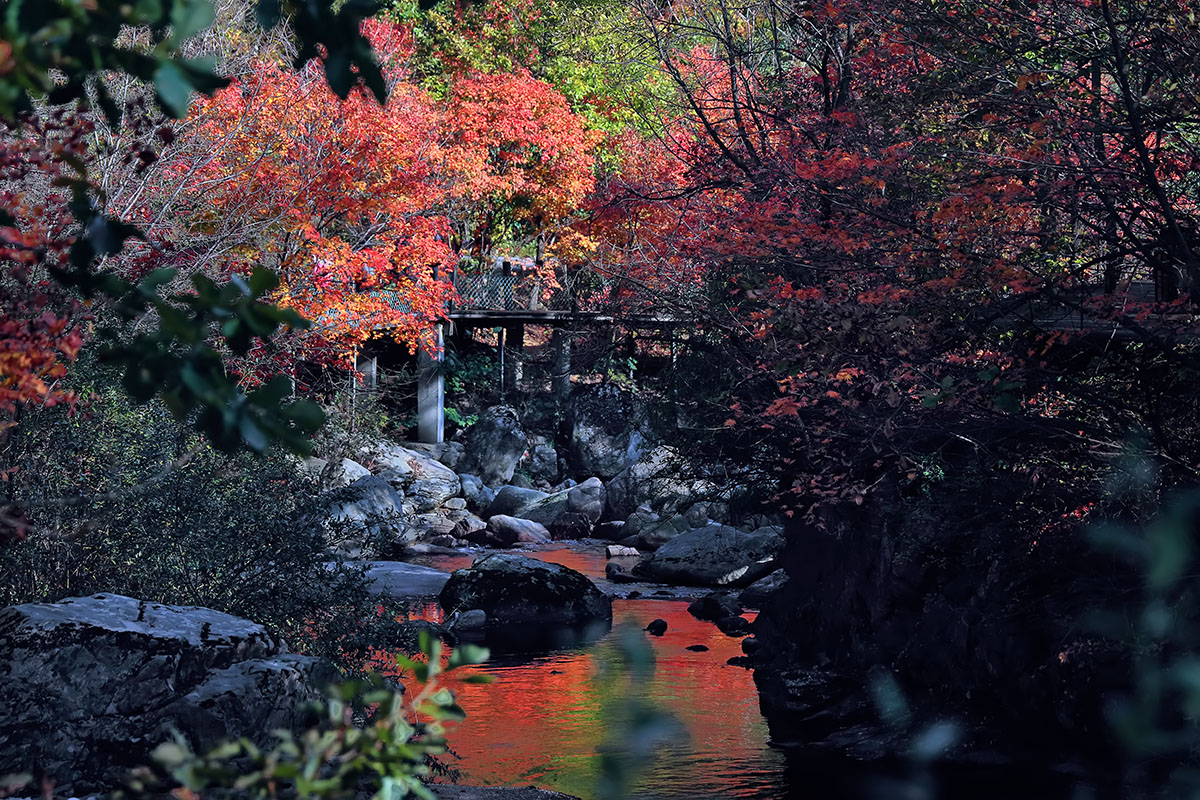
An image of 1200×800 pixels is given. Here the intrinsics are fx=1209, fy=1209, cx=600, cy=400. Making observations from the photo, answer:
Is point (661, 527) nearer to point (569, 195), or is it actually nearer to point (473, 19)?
point (569, 195)

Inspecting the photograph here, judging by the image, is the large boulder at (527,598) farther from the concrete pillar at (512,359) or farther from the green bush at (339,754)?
the concrete pillar at (512,359)

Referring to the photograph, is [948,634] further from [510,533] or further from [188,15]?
[510,533]

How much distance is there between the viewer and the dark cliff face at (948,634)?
33.8ft

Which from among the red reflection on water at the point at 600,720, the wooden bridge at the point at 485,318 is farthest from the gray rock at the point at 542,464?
the red reflection on water at the point at 600,720

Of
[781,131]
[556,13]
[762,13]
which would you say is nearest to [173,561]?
[781,131]

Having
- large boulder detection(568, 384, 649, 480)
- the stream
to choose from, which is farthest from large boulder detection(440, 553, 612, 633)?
large boulder detection(568, 384, 649, 480)

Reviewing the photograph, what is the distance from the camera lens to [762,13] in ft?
50.4

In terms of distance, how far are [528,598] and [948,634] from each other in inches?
300

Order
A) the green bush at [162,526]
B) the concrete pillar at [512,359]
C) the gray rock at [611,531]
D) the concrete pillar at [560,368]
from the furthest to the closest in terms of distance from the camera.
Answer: the concrete pillar at [512,359] < the concrete pillar at [560,368] < the gray rock at [611,531] < the green bush at [162,526]

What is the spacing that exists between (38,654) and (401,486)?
20.3m

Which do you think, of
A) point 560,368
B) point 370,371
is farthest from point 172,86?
point 560,368

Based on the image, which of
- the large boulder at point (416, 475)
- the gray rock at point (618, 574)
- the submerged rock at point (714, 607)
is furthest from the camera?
the large boulder at point (416, 475)

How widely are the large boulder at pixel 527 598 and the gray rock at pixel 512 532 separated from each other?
778 cm

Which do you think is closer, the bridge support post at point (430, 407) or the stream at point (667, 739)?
the stream at point (667, 739)
